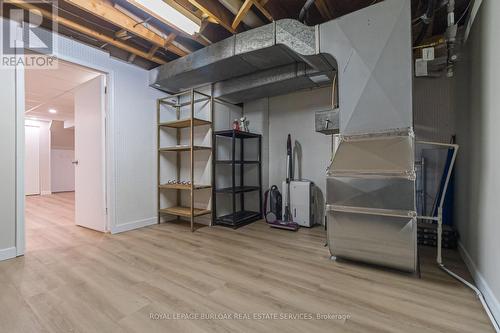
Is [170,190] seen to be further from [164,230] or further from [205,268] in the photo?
[205,268]

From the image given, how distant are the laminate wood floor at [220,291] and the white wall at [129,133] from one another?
0.79 meters

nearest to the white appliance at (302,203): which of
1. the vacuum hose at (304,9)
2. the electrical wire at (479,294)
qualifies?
the electrical wire at (479,294)

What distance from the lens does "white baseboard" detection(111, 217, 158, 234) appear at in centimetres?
314

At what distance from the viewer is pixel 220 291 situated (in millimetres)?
1681

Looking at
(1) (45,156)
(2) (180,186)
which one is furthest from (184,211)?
(1) (45,156)

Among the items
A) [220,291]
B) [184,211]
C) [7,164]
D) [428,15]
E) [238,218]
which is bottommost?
[220,291]

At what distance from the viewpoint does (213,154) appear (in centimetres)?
356

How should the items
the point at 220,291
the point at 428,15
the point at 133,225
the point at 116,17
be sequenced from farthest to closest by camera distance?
the point at 133,225 < the point at 116,17 < the point at 428,15 < the point at 220,291

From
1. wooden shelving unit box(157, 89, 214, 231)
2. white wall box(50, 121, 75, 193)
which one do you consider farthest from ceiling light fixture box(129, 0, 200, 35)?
white wall box(50, 121, 75, 193)

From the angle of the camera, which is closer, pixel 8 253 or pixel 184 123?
pixel 8 253

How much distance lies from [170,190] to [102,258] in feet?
5.50

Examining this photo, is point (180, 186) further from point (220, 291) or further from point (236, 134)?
point (220, 291)

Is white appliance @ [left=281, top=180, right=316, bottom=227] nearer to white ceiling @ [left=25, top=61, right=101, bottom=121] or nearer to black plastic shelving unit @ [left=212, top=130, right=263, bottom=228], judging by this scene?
black plastic shelving unit @ [left=212, top=130, right=263, bottom=228]

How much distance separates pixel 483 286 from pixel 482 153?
96 centimetres
